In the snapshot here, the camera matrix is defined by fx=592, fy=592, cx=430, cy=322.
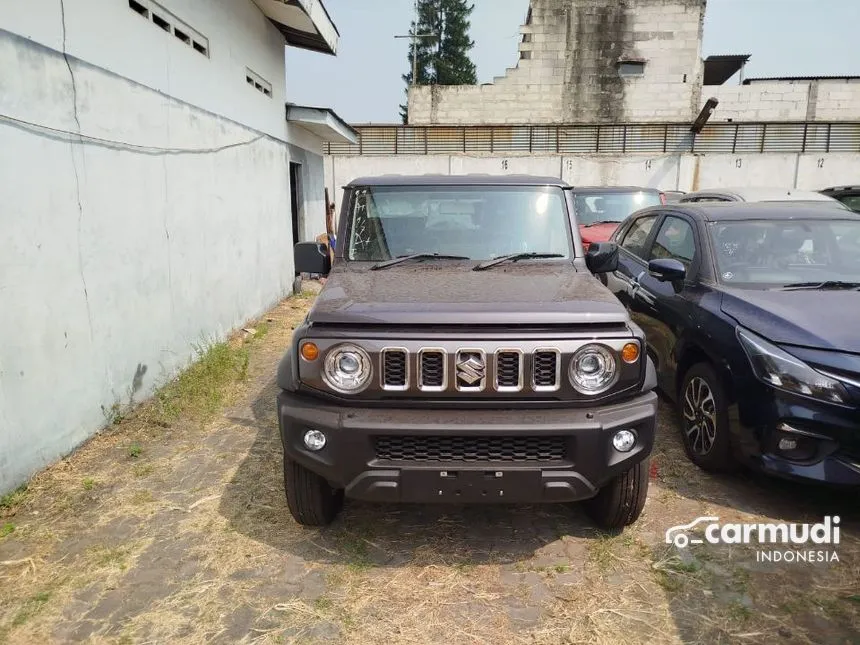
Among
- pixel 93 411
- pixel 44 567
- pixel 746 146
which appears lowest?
pixel 44 567

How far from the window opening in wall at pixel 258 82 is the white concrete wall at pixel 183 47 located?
0.09m

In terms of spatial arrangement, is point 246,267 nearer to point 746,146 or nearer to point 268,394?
point 268,394

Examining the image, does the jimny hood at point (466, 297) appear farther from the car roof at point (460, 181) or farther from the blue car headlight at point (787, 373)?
the blue car headlight at point (787, 373)

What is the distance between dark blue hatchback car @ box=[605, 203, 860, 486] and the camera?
10.3ft

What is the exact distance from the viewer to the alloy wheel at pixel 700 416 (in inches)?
148

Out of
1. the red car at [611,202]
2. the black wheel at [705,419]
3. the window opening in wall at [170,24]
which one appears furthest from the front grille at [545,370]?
the red car at [611,202]

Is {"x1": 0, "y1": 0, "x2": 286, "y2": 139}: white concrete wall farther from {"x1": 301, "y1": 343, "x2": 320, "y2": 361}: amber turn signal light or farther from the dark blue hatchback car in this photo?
the dark blue hatchback car

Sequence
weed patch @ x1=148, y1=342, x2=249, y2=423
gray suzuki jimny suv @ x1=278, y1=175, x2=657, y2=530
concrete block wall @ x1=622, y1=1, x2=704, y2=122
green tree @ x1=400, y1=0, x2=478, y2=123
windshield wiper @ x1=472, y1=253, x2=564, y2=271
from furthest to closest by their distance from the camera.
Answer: green tree @ x1=400, y1=0, x2=478, y2=123 < concrete block wall @ x1=622, y1=1, x2=704, y2=122 < weed patch @ x1=148, y1=342, x2=249, y2=423 < windshield wiper @ x1=472, y1=253, x2=564, y2=271 < gray suzuki jimny suv @ x1=278, y1=175, x2=657, y2=530

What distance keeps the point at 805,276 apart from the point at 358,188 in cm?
312

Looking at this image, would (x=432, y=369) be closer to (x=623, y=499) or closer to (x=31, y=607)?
(x=623, y=499)

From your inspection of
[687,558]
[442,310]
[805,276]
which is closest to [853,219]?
[805,276]

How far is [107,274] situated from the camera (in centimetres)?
460

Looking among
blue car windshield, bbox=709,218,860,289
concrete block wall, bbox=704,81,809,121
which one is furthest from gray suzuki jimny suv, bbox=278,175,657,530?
concrete block wall, bbox=704,81,809,121

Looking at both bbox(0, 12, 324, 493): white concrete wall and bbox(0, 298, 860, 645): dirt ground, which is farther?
bbox(0, 12, 324, 493): white concrete wall
